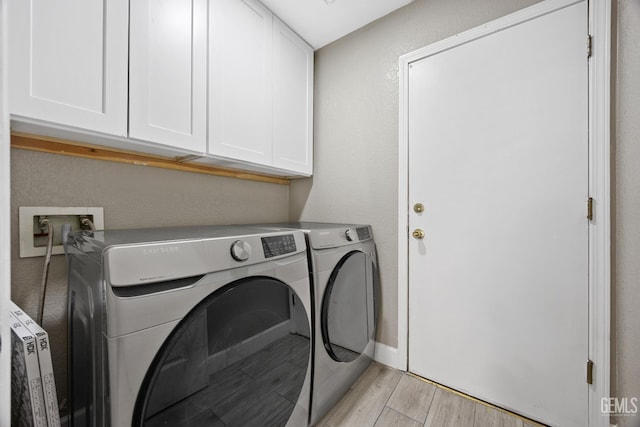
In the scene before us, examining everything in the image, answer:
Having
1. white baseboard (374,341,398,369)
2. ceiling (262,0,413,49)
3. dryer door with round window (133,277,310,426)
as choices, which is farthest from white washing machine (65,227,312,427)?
ceiling (262,0,413,49)

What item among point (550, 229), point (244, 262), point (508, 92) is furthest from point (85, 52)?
point (550, 229)

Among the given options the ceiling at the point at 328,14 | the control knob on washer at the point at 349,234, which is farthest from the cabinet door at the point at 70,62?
the control knob on washer at the point at 349,234

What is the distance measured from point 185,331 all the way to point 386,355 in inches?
54.2

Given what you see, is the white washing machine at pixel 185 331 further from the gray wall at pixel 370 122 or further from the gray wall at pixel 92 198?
the gray wall at pixel 370 122

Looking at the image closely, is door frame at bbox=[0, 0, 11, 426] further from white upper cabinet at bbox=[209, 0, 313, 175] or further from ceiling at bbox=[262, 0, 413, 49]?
ceiling at bbox=[262, 0, 413, 49]

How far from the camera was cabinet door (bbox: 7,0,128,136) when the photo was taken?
725 mm

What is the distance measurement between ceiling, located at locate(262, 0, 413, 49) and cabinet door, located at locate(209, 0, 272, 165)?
13 centimetres

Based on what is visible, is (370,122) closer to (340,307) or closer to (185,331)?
(340,307)

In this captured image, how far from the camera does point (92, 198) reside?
3.49 feet

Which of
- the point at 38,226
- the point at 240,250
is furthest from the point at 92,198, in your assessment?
the point at 240,250

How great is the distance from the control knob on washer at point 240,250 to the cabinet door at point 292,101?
0.87 meters

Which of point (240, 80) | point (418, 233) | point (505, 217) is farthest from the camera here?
point (418, 233)

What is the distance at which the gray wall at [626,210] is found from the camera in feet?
3.13

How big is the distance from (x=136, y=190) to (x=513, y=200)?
1875mm
